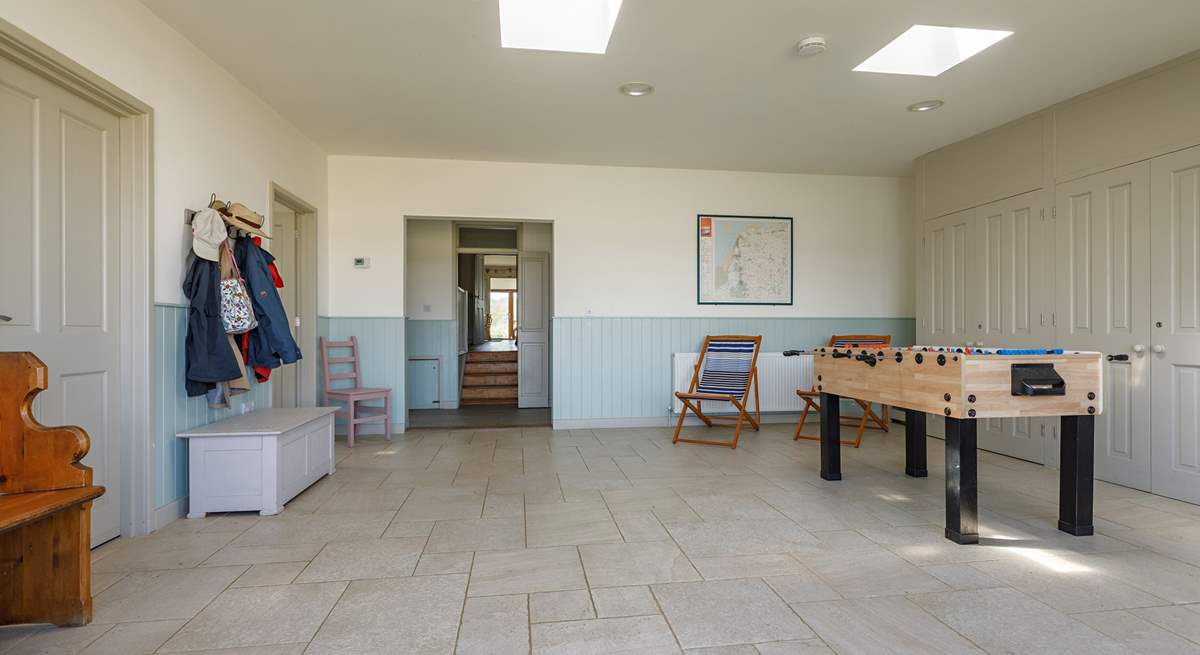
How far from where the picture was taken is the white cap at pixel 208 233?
3188 millimetres

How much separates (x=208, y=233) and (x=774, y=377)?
4952mm

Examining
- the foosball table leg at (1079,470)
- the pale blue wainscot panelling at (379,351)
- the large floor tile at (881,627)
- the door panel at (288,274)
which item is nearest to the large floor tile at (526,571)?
the large floor tile at (881,627)

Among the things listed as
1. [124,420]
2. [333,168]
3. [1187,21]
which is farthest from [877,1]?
[333,168]

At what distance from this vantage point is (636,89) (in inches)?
158

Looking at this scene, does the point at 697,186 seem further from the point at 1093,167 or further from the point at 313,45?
the point at 313,45

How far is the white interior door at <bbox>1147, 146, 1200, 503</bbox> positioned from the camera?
135 inches

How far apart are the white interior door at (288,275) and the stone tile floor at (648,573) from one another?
156 cm

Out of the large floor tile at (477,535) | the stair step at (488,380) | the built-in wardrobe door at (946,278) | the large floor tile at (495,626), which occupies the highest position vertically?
the built-in wardrobe door at (946,278)

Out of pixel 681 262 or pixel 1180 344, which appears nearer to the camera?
pixel 1180 344

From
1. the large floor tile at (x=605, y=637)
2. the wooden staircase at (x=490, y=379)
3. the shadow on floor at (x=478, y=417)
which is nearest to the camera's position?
the large floor tile at (x=605, y=637)

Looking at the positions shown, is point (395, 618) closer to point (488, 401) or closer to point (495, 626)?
point (495, 626)

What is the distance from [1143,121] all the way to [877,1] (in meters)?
2.17

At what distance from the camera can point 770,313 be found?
6.28 meters

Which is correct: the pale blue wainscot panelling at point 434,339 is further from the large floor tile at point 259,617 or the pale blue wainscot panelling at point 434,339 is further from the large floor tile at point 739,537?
Result: the large floor tile at point 259,617
